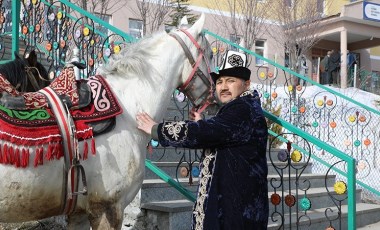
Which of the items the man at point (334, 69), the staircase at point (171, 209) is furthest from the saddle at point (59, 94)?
the man at point (334, 69)

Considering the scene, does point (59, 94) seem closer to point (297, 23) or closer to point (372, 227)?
point (372, 227)

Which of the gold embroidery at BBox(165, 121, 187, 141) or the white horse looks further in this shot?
the gold embroidery at BBox(165, 121, 187, 141)

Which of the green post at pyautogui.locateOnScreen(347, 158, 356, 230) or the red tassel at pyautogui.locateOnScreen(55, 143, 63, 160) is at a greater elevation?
the red tassel at pyautogui.locateOnScreen(55, 143, 63, 160)

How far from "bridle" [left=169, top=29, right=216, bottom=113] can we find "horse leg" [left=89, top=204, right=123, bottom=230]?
95 cm

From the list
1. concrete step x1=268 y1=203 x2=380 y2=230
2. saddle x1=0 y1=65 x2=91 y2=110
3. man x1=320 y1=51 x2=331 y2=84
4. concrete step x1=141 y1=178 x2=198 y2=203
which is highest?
man x1=320 y1=51 x2=331 y2=84

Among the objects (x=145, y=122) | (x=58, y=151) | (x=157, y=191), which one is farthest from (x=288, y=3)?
(x=58, y=151)

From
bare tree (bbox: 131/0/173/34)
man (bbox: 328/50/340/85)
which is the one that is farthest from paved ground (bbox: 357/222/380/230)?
man (bbox: 328/50/340/85)

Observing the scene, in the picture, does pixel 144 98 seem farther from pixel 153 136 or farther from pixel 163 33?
pixel 163 33

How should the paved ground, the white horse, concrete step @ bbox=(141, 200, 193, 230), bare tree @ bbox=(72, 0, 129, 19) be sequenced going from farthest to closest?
bare tree @ bbox=(72, 0, 129, 19) < the paved ground < concrete step @ bbox=(141, 200, 193, 230) < the white horse

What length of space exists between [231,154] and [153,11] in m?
13.2

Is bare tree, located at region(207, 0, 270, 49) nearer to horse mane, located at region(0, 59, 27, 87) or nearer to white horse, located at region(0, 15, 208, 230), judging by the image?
white horse, located at region(0, 15, 208, 230)

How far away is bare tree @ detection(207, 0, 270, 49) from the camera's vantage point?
50.5 feet

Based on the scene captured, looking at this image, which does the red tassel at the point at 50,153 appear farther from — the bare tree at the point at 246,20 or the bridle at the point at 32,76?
the bare tree at the point at 246,20

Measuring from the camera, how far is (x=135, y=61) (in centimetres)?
277
